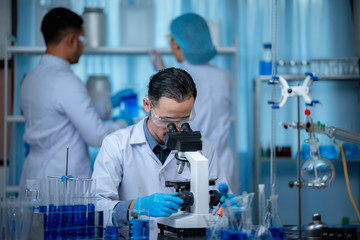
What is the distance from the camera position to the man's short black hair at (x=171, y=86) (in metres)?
1.98

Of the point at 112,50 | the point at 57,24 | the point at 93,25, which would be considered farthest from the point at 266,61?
the point at 57,24

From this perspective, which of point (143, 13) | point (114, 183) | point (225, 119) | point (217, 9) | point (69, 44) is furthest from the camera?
point (217, 9)

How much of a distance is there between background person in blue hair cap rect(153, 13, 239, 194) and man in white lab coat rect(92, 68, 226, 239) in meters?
0.94

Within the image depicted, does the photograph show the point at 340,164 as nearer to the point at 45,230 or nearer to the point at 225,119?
the point at 225,119

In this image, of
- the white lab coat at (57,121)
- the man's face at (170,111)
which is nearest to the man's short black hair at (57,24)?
the white lab coat at (57,121)

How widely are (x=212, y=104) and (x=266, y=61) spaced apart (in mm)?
1018

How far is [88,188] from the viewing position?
5.55 ft

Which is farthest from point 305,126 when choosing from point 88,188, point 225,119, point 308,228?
point 225,119

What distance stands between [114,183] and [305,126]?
771 millimetres

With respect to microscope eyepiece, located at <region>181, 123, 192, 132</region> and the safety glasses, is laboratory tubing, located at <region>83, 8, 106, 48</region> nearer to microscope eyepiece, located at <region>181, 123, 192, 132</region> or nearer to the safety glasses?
the safety glasses

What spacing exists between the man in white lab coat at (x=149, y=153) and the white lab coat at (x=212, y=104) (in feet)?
3.07

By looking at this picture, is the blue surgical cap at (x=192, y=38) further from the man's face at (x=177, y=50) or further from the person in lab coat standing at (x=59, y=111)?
the person in lab coat standing at (x=59, y=111)

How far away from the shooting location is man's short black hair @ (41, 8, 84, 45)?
2969 mm

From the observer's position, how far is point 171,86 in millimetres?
1993
